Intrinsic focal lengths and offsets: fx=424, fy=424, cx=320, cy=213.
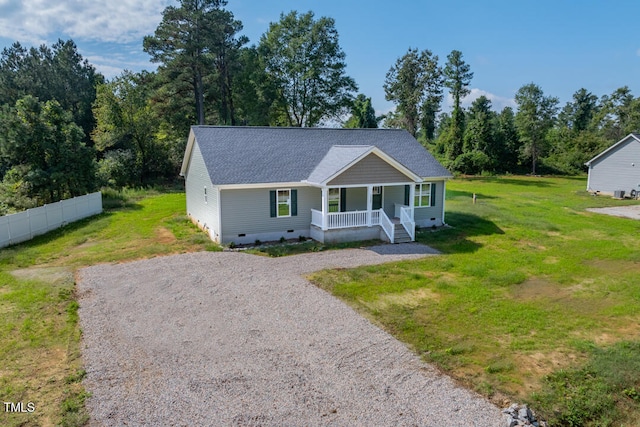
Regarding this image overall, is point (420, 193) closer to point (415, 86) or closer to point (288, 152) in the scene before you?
point (288, 152)

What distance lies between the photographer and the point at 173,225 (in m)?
21.3

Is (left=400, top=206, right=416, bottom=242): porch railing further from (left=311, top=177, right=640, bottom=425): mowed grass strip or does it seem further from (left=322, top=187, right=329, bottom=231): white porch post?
(left=322, top=187, right=329, bottom=231): white porch post

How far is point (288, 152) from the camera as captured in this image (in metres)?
19.7

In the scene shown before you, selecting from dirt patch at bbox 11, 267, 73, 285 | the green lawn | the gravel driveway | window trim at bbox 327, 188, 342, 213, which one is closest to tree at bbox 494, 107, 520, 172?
the green lawn

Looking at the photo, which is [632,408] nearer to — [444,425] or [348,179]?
[444,425]

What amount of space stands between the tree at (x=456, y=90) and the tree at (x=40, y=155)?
39.8 meters

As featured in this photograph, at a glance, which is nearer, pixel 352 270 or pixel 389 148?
pixel 352 270

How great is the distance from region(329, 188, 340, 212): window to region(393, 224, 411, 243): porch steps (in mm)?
2702

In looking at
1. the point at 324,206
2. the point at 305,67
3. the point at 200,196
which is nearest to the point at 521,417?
the point at 324,206

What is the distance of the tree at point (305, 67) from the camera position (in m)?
40.0

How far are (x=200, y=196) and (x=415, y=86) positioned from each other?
3449 cm

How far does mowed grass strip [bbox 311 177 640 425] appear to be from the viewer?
7590 mm

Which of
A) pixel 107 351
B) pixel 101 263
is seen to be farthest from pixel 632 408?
pixel 101 263

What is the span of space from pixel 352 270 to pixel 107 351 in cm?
779
